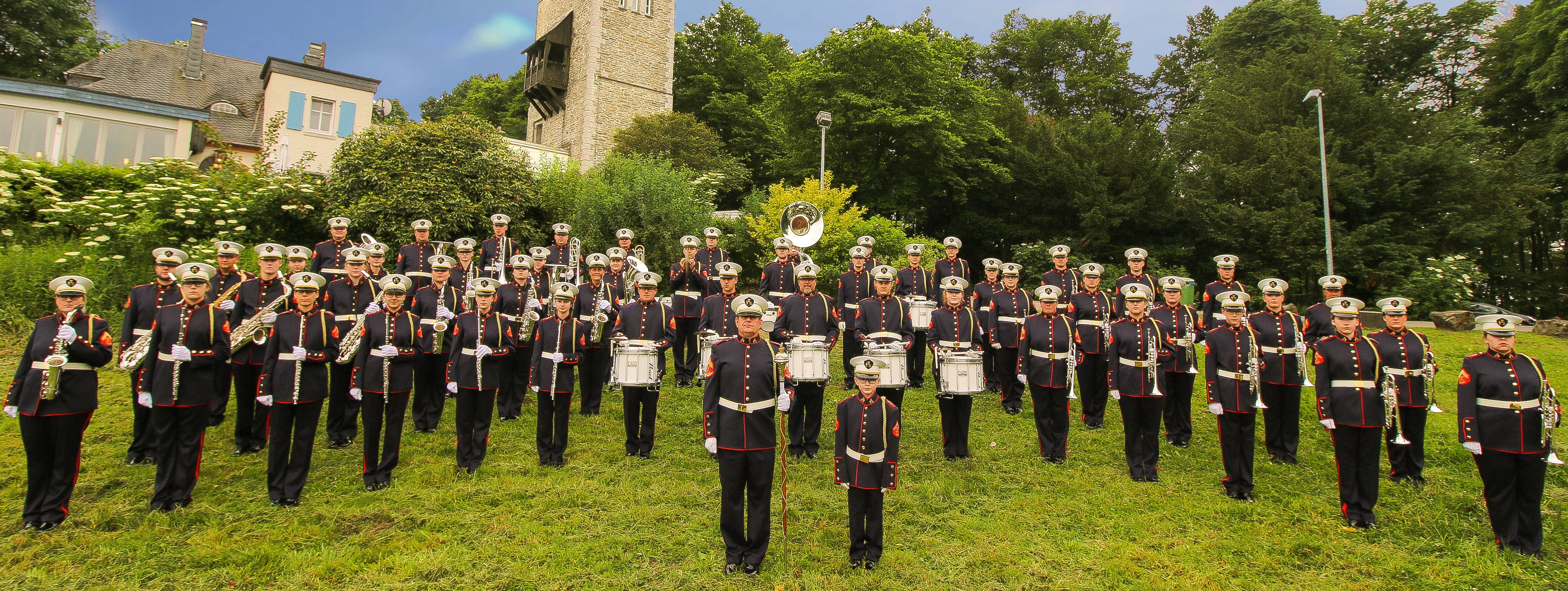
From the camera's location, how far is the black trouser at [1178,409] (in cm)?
965

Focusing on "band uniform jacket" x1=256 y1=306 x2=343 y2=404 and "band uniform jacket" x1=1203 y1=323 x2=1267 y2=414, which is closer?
"band uniform jacket" x1=256 y1=306 x2=343 y2=404

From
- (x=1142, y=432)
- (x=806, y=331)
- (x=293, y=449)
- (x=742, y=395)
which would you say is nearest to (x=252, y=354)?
(x=293, y=449)

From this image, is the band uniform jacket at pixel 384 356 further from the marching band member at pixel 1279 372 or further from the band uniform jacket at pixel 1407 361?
the band uniform jacket at pixel 1407 361

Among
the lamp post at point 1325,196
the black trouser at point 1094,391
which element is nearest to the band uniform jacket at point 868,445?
the black trouser at point 1094,391

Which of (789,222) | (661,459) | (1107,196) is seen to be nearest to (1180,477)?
(661,459)

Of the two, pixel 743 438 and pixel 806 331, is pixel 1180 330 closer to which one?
pixel 806 331

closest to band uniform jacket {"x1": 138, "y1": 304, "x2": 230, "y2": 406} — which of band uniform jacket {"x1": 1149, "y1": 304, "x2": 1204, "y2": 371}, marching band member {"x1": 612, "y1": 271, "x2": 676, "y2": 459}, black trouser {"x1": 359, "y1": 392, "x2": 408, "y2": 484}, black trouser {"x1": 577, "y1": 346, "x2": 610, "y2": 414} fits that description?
black trouser {"x1": 359, "y1": 392, "x2": 408, "y2": 484}

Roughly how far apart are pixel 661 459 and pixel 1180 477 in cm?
612

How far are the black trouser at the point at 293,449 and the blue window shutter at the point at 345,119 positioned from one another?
82.1 feet

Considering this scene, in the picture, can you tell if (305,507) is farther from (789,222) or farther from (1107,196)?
(1107,196)

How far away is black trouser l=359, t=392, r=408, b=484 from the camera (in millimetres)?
7781

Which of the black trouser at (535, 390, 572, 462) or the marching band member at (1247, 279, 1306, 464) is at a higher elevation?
the marching band member at (1247, 279, 1306, 464)

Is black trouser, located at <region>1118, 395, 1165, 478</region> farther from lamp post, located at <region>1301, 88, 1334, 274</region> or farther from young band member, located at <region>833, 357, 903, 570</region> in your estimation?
lamp post, located at <region>1301, 88, 1334, 274</region>

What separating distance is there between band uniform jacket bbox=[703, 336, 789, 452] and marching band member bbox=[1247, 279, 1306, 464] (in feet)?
19.8
